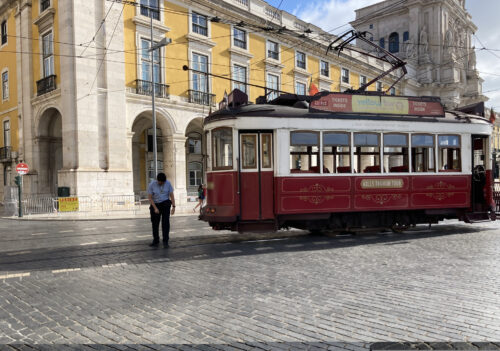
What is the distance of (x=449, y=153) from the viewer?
10867 millimetres

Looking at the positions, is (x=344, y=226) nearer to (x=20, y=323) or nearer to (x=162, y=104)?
(x=20, y=323)

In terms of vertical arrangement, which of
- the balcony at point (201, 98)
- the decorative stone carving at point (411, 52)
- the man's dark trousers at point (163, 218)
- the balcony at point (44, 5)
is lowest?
the man's dark trousers at point (163, 218)

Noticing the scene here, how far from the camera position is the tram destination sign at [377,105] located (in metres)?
9.76

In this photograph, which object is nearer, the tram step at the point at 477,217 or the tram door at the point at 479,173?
the tram step at the point at 477,217

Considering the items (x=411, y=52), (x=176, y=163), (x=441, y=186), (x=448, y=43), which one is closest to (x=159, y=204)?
(x=441, y=186)

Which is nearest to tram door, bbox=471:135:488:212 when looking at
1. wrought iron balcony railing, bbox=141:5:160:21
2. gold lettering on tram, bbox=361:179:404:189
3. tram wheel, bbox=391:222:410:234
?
tram wheel, bbox=391:222:410:234

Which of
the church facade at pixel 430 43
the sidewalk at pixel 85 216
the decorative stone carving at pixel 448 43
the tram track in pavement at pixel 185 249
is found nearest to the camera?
the tram track in pavement at pixel 185 249

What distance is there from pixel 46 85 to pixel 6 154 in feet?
25.6

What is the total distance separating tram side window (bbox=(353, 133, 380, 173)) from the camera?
391 inches

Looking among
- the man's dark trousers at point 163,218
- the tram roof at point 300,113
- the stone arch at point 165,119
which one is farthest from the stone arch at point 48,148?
the tram roof at point 300,113

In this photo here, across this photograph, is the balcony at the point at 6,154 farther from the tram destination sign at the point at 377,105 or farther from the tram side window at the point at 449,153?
the tram side window at the point at 449,153

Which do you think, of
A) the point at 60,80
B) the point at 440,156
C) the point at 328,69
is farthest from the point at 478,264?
the point at 328,69

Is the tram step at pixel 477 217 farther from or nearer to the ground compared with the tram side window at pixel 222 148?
nearer to the ground

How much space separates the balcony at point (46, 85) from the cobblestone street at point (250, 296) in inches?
657
